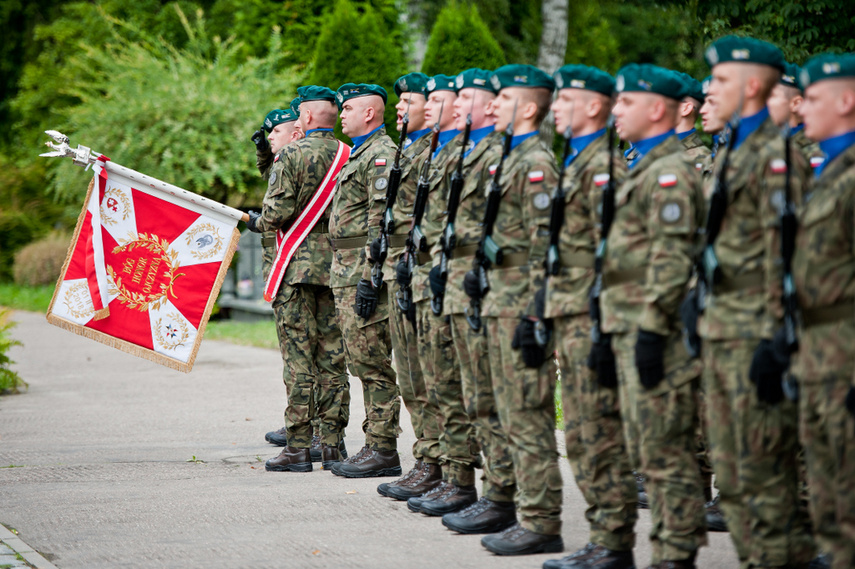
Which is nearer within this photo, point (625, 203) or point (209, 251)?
point (625, 203)

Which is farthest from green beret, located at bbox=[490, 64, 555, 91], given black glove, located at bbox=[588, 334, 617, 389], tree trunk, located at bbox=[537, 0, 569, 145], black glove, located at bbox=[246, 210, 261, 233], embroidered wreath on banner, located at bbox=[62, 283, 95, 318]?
tree trunk, located at bbox=[537, 0, 569, 145]

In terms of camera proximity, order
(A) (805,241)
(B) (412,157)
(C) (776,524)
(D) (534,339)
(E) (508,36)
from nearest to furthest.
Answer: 1. (A) (805,241)
2. (C) (776,524)
3. (D) (534,339)
4. (B) (412,157)
5. (E) (508,36)

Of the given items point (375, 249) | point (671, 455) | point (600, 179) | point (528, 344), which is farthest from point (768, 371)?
point (375, 249)

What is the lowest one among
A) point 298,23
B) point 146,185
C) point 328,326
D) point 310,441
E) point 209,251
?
point 310,441

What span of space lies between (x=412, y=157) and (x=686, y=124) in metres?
1.66

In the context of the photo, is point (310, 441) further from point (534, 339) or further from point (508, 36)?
point (508, 36)

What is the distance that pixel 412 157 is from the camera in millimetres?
6270

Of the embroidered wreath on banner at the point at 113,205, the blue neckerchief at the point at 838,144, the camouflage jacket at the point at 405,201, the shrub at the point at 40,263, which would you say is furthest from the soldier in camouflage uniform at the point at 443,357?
the shrub at the point at 40,263

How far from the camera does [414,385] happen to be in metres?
6.20

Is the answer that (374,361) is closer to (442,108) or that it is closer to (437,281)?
(437,281)

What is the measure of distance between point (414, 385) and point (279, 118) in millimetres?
2737

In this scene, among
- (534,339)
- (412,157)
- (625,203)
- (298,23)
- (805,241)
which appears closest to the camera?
(805,241)

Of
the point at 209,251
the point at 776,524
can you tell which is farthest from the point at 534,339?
the point at 209,251

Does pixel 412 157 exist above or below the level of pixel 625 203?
above
